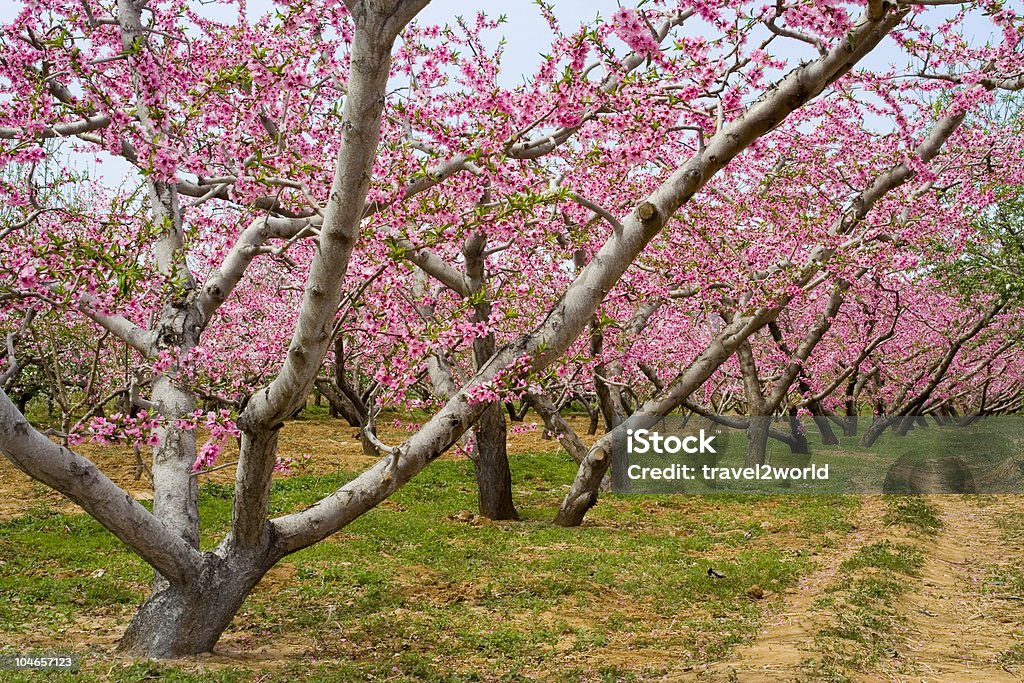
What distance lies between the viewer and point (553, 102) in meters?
6.51

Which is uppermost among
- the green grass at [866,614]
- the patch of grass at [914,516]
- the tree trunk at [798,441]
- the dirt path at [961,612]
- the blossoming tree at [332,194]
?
the blossoming tree at [332,194]

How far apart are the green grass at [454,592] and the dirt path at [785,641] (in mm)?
213

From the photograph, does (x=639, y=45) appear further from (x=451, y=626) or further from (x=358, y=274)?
(x=358, y=274)

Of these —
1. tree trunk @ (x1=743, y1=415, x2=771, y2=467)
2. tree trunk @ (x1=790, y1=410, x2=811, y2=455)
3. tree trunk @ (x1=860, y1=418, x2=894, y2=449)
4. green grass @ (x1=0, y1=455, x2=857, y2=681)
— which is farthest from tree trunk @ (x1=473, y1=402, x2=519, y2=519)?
tree trunk @ (x1=860, y1=418, x2=894, y2=449)

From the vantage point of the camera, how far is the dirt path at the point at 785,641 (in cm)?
612

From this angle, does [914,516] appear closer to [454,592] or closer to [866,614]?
[866,614]

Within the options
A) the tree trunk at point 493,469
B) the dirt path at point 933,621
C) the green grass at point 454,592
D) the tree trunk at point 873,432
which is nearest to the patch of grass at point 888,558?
the dirt path at point 933,621

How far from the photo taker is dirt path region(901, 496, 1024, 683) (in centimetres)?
643

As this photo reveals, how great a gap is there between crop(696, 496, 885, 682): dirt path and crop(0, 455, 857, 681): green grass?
21 cm

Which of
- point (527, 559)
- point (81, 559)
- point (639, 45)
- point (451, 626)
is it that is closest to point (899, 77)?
point (639, 45)

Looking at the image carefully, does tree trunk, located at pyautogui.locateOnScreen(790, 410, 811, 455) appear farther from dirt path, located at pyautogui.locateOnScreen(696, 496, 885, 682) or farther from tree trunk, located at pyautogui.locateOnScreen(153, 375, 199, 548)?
tree trunk, located at pyautogui.locateOnScreen(153, 375, 199, 548)

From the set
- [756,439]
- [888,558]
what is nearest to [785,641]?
[888,558]

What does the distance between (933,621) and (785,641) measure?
6.83 ft

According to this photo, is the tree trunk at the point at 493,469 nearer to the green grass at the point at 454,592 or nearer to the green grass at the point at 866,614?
the green grass at the point at 454,592
